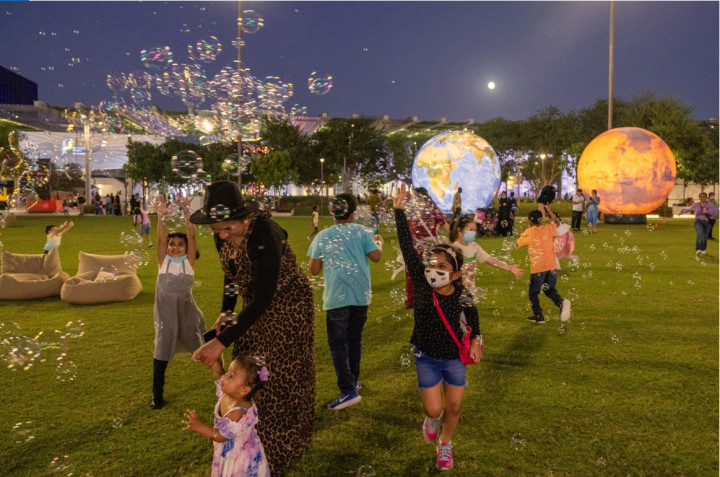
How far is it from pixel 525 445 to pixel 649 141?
26.0m

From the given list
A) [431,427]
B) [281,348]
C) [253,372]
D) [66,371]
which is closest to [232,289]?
[281,348]

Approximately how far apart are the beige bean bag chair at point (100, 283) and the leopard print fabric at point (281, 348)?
23.6 feet

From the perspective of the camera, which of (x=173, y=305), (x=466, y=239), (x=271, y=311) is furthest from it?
(x=466, y=239)

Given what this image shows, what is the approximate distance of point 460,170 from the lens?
2522 cm

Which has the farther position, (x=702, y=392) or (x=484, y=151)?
(x=484, y=151)

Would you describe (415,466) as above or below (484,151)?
below

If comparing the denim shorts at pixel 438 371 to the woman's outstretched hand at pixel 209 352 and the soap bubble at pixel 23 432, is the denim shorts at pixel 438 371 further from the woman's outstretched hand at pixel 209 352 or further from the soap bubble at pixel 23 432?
the soap bubble at pixel 23 432

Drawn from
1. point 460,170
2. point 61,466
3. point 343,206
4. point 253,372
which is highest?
point 460,170

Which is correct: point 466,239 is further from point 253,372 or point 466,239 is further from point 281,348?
point 253,372

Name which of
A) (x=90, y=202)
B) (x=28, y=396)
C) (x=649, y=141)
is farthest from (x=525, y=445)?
(x=90, y=202)

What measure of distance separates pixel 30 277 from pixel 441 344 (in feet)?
31.9

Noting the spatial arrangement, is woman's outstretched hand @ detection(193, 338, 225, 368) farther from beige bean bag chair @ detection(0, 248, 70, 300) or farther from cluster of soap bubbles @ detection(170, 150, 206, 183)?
beige bean bag chair @ detection(0, 248, 70, 300)

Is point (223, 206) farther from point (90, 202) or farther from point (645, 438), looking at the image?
point (90, 202)

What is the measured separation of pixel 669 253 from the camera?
56.0 ft
